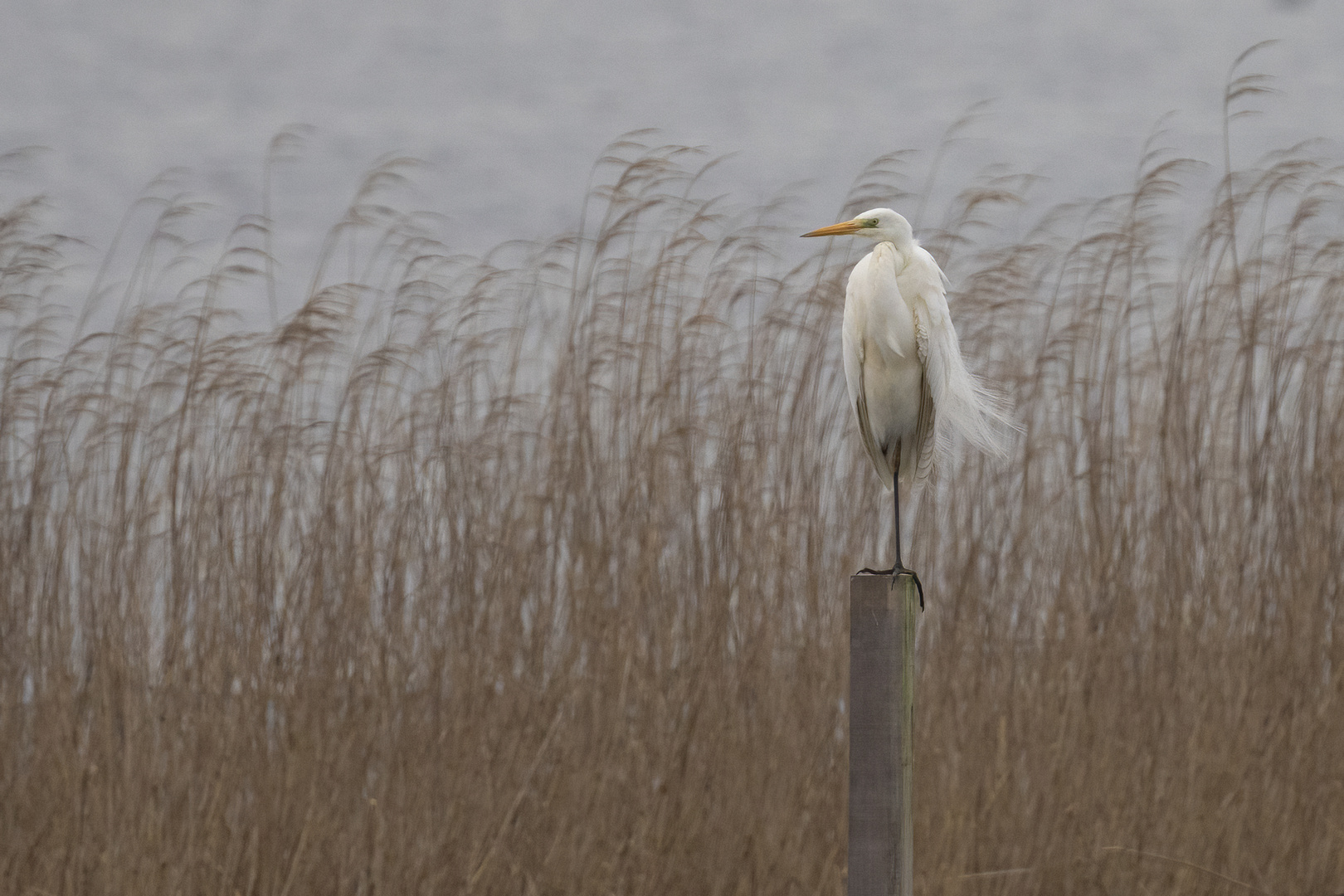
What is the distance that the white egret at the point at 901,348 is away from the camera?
2186 millimetres

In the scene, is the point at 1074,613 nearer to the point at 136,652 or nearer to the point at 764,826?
the point at 764,826

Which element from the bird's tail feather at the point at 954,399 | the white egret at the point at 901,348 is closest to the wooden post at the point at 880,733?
the white egret at the point at 901,348

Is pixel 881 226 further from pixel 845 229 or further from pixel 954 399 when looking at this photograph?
pixel 954 399

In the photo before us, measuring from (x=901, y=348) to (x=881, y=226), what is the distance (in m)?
0.21

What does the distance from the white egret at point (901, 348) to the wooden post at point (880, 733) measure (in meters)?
0.22

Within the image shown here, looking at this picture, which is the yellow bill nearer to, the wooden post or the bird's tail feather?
the bird's tail feather

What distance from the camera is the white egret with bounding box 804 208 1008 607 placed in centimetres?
219

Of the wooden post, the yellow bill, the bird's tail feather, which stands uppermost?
the yellow bill

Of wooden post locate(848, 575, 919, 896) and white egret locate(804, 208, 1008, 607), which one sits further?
white egret locate(804, 208, 1008, 607)

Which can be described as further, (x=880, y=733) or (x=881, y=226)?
(x=881, y=226)

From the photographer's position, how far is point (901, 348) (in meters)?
2.19

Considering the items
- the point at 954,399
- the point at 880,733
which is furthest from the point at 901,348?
the point at 880,733

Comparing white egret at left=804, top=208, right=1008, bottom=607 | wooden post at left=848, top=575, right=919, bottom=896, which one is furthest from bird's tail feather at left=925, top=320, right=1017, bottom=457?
wooden post at left=848, top=575, right=919, bottom=896

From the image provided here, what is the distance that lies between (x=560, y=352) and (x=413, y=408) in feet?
1.22
